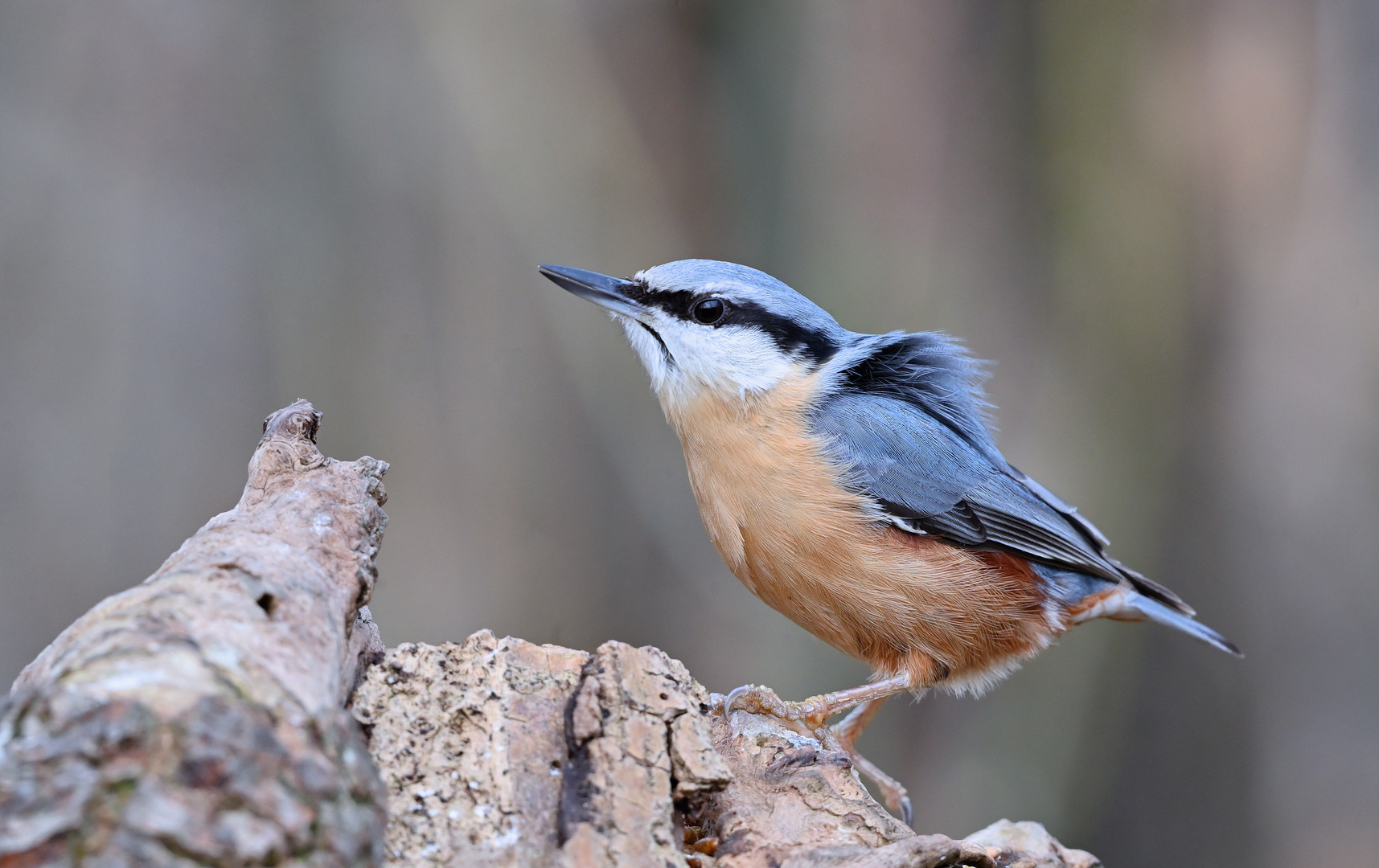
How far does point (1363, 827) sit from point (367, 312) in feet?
17.4

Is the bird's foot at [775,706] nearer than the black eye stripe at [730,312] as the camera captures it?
Yes

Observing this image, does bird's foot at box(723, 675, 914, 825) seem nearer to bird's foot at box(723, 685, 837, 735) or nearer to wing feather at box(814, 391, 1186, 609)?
bird's foot at box(723, 685, 837, 735)

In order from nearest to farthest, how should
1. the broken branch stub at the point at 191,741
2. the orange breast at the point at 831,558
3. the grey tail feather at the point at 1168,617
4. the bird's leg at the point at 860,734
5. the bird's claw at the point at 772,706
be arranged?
1. the broken branch stub at the point at 191,741
2. the bird's claw at the point at 772,706
3. the orange breast at the point at 831,558
4. the bird's leg at the point at 860,734
5. the grey tail feather at the point at 1168,617

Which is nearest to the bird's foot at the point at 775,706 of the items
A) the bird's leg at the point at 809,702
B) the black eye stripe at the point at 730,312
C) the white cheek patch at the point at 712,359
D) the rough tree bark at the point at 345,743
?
the bird's leg at the point at 809,702

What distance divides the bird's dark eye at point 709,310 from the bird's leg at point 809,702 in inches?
43.9

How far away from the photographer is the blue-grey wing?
289 cm

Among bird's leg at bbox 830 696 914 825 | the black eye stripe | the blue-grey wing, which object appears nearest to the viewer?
the blue-grey wing

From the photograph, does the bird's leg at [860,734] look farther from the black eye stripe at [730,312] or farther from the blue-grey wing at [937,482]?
the black eye stripe at [730,312]

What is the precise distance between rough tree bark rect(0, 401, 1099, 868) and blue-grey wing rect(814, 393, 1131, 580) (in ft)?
2.91

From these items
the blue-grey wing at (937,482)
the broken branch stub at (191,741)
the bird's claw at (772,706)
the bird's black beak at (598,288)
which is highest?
the bird's black beak at (598,288)

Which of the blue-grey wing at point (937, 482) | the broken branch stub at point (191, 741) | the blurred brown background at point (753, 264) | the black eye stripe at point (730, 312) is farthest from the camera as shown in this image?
the blurred brown background at point (753, 264)

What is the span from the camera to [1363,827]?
4359 mm

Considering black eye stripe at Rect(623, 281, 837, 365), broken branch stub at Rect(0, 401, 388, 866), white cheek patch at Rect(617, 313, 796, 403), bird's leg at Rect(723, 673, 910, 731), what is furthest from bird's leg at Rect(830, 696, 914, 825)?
broken branch stub at Rect(0, 401, 388, 866)

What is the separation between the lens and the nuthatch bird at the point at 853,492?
279cm
